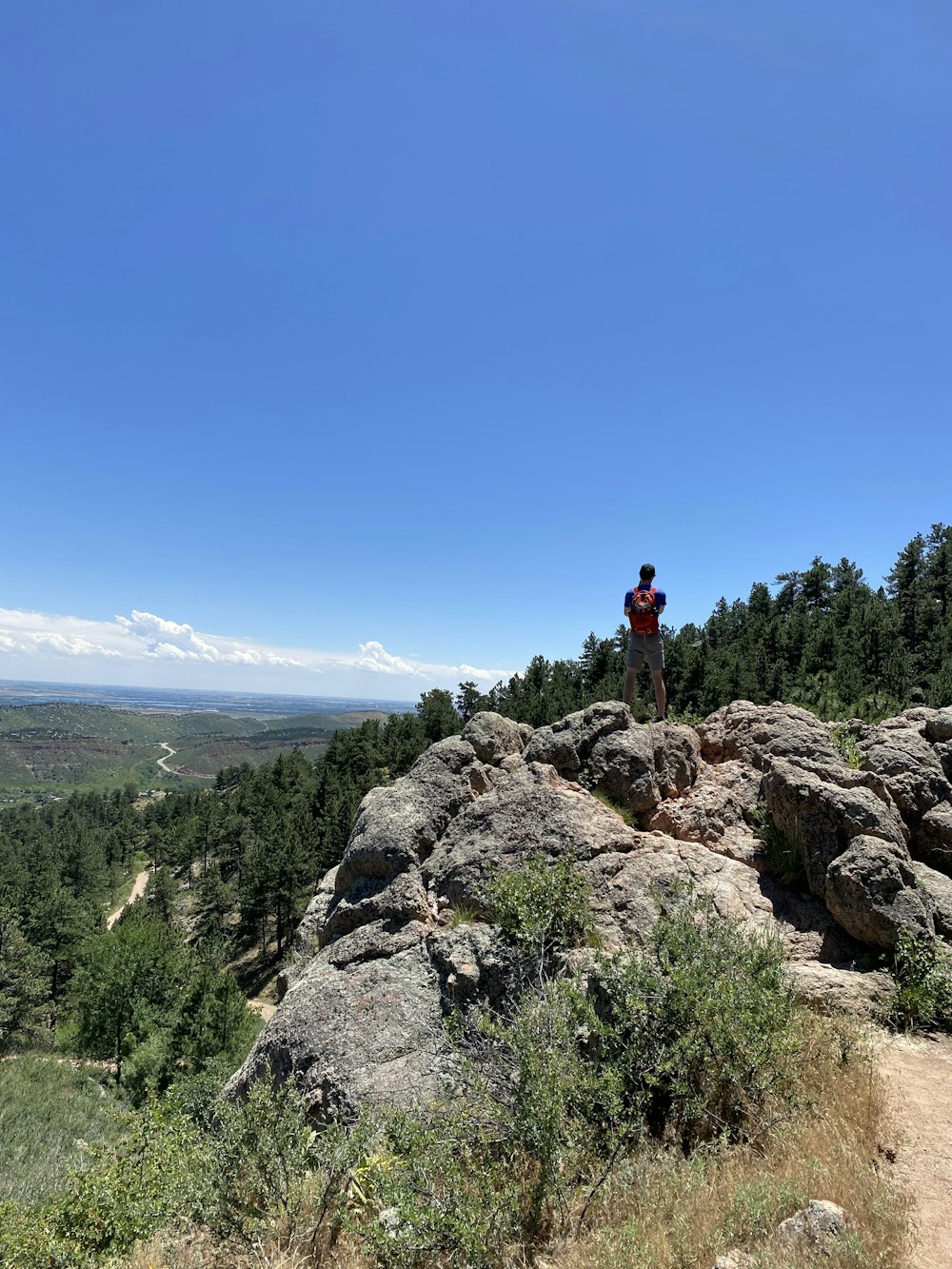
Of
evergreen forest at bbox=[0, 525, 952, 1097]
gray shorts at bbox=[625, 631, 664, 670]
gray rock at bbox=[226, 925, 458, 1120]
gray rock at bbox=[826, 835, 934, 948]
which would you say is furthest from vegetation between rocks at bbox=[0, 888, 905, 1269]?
evergreen forest at bbox=[0, 525, 952, 1097]

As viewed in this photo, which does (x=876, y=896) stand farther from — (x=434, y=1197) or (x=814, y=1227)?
(x=434, y=1197)

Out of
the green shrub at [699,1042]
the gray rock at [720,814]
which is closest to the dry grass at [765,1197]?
the green shrub at [699,1042]

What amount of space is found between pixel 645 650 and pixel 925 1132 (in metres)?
7.84

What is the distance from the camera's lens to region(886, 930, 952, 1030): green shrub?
6.28 m

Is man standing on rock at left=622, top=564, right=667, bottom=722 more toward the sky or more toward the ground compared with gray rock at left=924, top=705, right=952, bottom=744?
more toward the sky

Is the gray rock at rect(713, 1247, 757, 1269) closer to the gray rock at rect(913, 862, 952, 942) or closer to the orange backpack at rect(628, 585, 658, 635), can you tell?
the gray rock at rect(913, 862, 952, 942)

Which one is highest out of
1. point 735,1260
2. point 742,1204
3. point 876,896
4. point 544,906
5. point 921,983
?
point 876,896

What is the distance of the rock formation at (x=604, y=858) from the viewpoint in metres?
7.00

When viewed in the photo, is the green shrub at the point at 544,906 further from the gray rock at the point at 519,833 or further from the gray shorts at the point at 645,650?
the gray shorts at the point at 645,650

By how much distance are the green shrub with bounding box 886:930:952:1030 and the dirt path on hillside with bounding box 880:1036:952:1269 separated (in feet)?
0.73

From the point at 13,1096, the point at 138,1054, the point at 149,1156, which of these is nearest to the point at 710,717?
the point at 149,1156

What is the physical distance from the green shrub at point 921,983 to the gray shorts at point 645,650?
5751 millimetres

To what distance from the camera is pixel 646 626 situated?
37.4ft

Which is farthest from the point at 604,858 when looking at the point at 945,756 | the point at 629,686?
the point at 945,756
